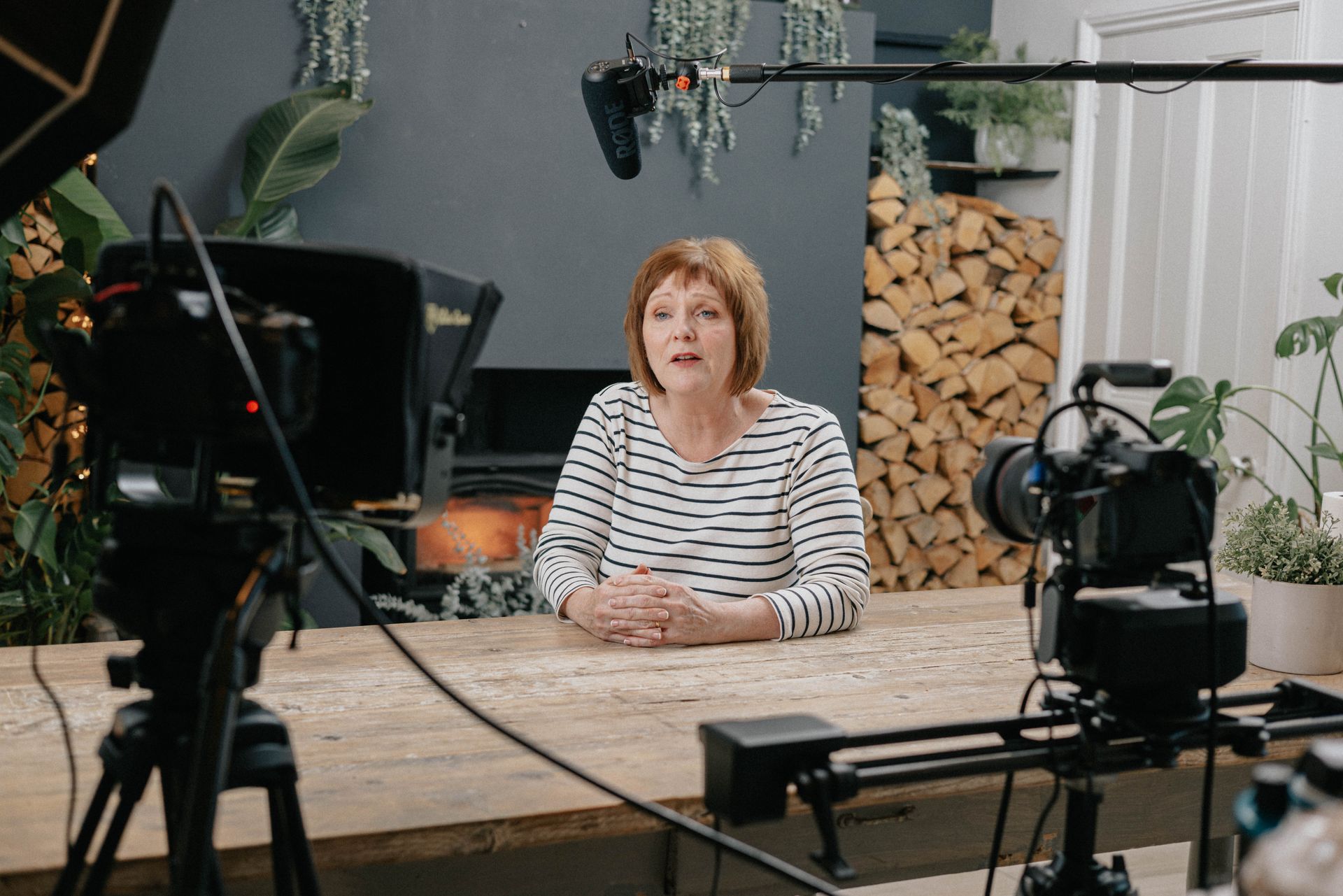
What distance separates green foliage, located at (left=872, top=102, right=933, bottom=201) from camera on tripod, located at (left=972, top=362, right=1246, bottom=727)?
3094mm

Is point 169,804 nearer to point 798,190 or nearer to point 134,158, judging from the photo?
point 134,158

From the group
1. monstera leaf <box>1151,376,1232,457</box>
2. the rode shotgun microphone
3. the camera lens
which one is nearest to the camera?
the camera lens

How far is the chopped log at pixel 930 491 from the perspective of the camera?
406 centimetres

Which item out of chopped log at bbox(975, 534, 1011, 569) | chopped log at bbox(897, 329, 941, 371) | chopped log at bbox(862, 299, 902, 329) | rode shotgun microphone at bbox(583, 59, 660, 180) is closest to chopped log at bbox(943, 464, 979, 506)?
chopped log at bbox(975, 534, 1011, 569)

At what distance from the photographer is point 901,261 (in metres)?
3.92

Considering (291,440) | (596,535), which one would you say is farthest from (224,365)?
(596,535)

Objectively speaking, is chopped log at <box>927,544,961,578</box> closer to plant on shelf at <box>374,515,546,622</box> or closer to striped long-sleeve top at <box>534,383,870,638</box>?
plant on shelf at <box>374,515,546,622</box>

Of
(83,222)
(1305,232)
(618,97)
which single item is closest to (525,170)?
(83,222)

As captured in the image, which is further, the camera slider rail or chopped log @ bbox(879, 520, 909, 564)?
chopped log @ bbox(879, 520, 909, 564)

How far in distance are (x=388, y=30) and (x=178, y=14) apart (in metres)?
0.50

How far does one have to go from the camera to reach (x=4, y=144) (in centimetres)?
85

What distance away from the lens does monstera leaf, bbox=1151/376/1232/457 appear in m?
3.17

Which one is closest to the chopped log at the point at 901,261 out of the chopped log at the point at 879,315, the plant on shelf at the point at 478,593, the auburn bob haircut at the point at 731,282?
the chopped log at the point at 879,315

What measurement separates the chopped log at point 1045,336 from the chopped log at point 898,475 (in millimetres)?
616
